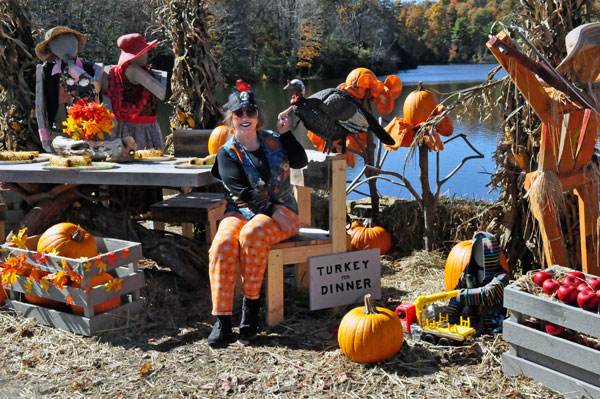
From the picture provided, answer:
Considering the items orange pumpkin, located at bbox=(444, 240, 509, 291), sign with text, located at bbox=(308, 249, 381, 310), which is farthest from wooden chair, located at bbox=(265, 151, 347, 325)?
orange pumpkin, located at bbox=(444, 240, 509, 291)

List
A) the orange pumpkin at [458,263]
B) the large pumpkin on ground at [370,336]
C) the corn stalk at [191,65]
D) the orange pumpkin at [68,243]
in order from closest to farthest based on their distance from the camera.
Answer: the large pumpkin on ground at [370,336]
the orange pumpkin at [68,243]
the orange pumpkin at [458,263]
the corn stalk at [191,65]

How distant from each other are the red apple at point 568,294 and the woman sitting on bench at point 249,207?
1.63 meters

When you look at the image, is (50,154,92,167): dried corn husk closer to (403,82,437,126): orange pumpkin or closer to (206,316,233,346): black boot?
(206,316,233,346): black boot

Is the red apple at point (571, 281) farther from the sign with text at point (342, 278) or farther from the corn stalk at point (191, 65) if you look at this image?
the corn stalk at point (191, 65)

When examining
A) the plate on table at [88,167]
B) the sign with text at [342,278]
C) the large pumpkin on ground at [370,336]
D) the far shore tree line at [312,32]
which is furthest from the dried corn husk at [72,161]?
the far shore tree line at [312,32]

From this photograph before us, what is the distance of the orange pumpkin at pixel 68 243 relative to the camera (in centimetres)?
397

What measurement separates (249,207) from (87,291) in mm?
1108

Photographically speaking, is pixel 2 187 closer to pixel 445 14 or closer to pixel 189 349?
pixel 189 349

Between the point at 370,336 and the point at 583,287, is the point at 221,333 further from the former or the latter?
the point at 583,287

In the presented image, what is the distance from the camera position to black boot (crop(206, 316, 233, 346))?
361cm

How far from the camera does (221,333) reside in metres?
3.63

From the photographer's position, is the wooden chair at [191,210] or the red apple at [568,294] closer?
the red apple at [568,294]

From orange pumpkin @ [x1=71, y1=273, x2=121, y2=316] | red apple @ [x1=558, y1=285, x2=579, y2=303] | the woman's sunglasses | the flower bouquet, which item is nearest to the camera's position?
red apple @ [x1=558, y1=285, x2=579, y2=303]

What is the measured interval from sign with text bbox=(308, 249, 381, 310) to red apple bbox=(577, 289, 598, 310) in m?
1.52
